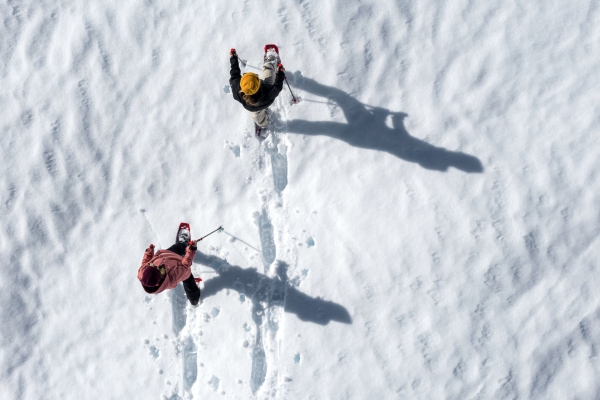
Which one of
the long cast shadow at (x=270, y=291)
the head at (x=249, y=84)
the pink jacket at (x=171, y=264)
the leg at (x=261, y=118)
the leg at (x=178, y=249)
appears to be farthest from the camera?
the long cast shadow at (x=270, y=291)

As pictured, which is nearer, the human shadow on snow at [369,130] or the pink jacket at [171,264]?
the pink jacket at [171,264]

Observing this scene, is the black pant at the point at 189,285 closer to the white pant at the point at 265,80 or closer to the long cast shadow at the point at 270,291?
the long cast shadow at the point at 270,291

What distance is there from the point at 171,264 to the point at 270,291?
57.0 inches

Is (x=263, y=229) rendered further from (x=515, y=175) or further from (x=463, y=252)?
(x=515, y=175)

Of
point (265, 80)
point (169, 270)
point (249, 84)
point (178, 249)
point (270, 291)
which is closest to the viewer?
point (249, 84)

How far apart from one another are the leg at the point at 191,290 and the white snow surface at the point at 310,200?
270 mm

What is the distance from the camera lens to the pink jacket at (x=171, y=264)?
5055 millimetres

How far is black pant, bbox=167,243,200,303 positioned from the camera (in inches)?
225

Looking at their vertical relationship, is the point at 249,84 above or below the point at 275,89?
below

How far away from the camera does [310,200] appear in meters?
6.05

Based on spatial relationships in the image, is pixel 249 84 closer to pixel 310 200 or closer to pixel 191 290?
pixel 310 200

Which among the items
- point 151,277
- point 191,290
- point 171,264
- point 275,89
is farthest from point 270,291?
point 275,89

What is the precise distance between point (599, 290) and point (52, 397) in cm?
723

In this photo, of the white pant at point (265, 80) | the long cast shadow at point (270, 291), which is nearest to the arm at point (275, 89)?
the white pant at point (265, 80)
